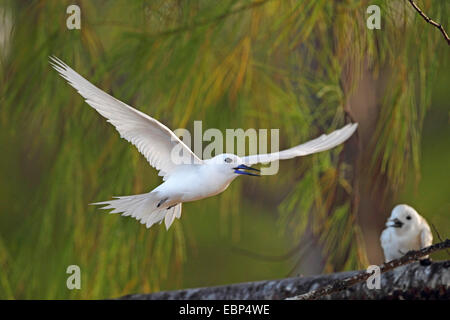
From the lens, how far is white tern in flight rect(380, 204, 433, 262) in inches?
65.5

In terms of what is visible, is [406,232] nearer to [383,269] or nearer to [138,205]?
[383,269]

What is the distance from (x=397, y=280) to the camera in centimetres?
116

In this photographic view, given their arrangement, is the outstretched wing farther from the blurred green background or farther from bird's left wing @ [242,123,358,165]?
the blurred green background

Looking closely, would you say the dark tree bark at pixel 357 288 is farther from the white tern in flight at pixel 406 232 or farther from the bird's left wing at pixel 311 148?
the white tern in flight at pixel 406 232

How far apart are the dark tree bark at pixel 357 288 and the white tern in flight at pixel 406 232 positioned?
464 millimetres

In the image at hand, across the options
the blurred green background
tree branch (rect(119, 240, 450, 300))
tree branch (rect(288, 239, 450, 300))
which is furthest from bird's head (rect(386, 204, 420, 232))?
tree branch (rect(288, 239, 450, 300))

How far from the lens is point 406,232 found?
1666 millimetres

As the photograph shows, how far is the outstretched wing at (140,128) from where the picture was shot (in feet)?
3.38

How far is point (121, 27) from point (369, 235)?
1.13m

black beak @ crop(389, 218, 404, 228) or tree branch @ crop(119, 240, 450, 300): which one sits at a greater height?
black beak @ crop(389, 218, 404, 228)

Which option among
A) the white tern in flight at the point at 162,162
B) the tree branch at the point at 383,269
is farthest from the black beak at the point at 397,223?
the tree branch at the point at 383,269

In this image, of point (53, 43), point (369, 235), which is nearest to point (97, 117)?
point (53, 43)

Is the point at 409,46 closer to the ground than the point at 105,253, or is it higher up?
higher up
